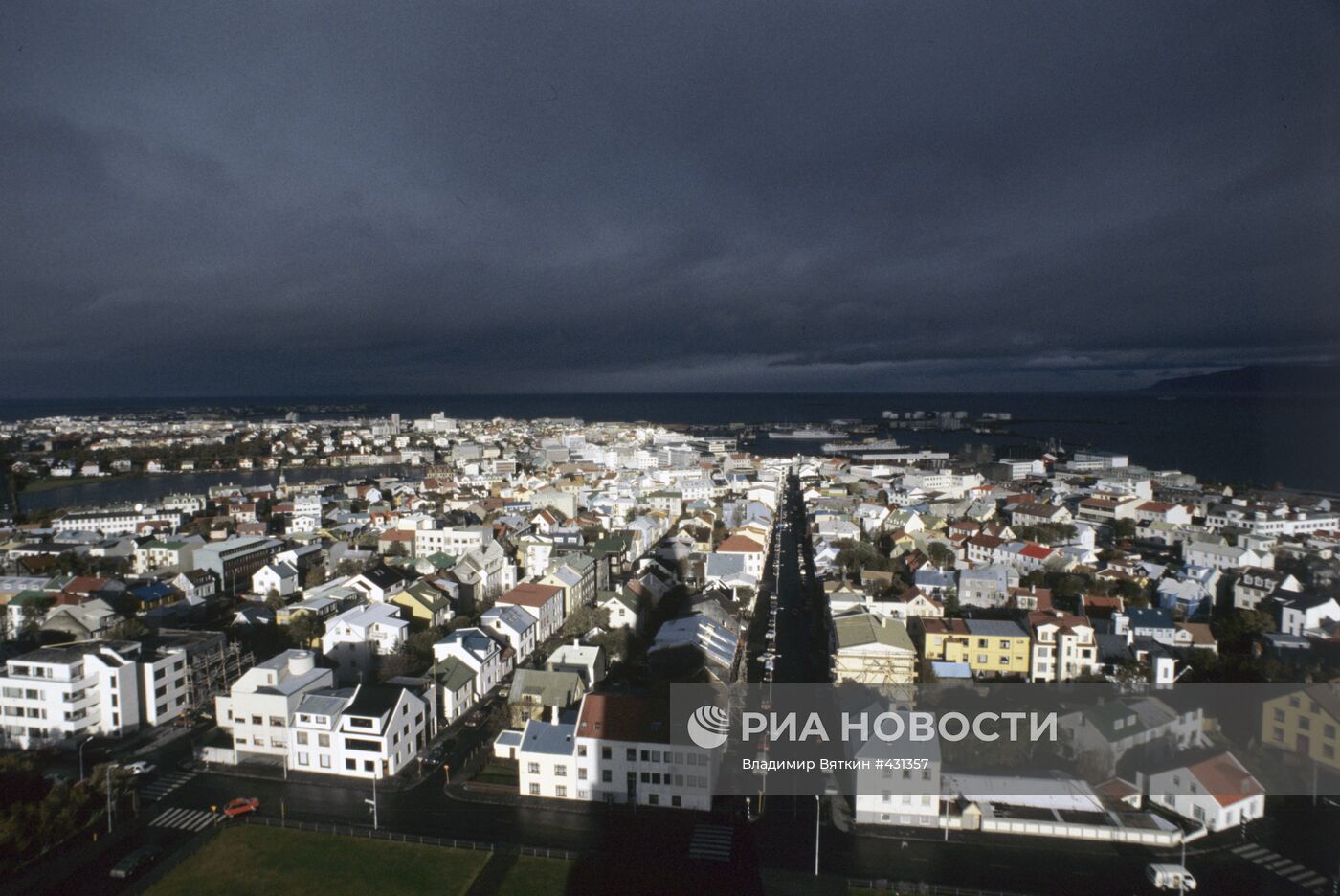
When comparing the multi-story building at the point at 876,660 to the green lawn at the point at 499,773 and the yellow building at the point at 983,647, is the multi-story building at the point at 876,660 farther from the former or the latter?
the green lawn at the point at 499,773

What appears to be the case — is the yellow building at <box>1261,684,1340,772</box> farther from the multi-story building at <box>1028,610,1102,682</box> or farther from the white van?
the white van

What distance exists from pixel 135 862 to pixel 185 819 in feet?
2.18

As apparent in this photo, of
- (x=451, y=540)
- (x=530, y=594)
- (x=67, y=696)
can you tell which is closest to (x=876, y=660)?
(x=530, y=594)

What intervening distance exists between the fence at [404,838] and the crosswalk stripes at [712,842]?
946 millimetres

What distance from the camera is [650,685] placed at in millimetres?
7914

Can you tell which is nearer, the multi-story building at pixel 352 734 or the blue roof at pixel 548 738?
the blue roof at pixel 548 738

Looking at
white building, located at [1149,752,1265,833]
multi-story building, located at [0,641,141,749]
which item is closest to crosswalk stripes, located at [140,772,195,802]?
multi-story building, located at [0,641,141,749]

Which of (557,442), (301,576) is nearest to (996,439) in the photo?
(557,442)

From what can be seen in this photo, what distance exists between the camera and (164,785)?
21.9 ft

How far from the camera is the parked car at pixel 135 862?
5391 millimetres

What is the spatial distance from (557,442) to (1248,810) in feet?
130

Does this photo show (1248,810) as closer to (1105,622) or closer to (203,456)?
(1105,622)

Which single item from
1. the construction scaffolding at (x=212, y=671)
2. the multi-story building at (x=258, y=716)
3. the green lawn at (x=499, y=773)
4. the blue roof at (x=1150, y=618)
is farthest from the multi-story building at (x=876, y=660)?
the construction scaffolding at (x=212, y=671)

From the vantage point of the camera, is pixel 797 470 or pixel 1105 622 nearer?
pixel 1105 622
